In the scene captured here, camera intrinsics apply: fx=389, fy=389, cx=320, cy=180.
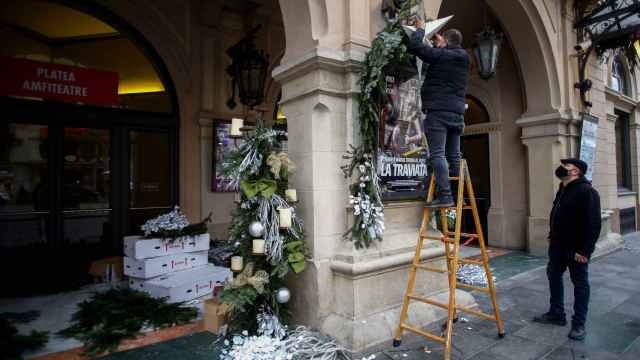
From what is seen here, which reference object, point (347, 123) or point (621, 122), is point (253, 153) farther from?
point (621, 122)

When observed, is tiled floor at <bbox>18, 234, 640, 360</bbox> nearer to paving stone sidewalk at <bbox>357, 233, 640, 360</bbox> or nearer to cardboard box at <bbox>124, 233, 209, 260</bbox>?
paving stone sidewalk at <bbox>357, 233, 640, 360</bbox>

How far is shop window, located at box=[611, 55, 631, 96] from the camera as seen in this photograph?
35.9ft

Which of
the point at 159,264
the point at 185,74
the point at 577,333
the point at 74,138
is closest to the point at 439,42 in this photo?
the point at 577,333

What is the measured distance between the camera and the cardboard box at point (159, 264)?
494 cm

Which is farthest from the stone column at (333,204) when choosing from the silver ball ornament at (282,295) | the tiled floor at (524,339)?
the tiled floor at (524,339)

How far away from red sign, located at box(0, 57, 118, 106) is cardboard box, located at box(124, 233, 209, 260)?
2.90m

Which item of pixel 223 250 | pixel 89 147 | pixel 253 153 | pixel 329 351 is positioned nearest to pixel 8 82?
pixel 89 147

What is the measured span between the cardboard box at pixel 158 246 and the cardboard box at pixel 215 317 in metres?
1.35

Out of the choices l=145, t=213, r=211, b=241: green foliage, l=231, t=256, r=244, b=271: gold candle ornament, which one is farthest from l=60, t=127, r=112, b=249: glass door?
l=231, t=256, r=244, b=271: gold candle ornament

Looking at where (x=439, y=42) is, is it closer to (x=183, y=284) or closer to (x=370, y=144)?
(x=370, y=144)

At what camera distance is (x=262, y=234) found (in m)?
3.57

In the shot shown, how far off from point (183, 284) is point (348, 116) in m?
2.95

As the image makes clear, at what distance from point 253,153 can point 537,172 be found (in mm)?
6348

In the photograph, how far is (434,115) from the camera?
3.60 meters
